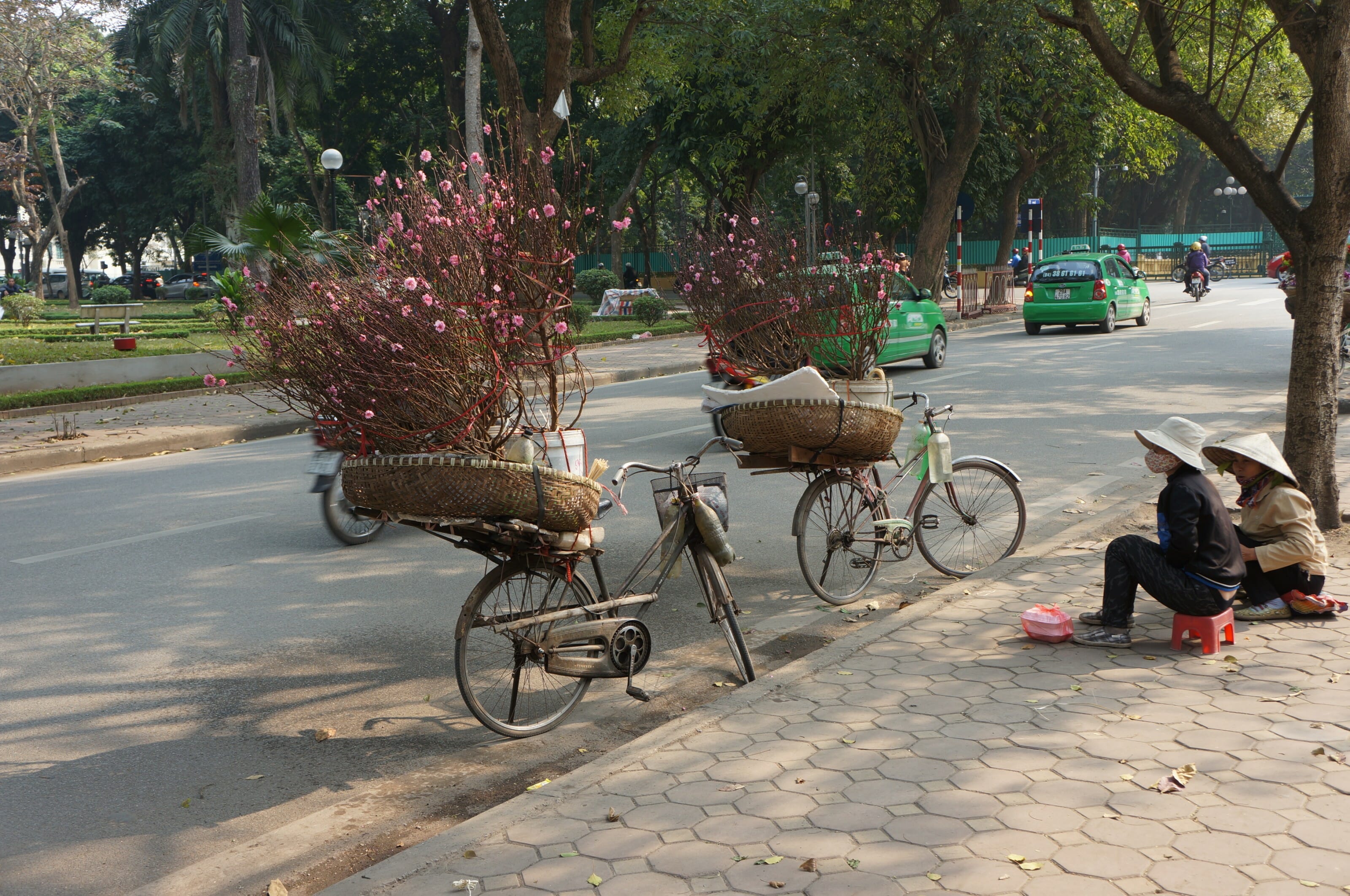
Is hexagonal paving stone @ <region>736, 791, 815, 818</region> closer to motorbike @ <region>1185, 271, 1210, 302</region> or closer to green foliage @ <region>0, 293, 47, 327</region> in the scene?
green foliage @ <region>0, 293, 47, 327</region>

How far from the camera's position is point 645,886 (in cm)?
316

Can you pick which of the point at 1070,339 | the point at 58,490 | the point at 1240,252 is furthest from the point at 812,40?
the point at 1240,252

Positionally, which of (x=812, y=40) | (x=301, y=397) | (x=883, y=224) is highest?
(x=812, y=40)

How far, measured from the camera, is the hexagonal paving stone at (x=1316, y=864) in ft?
9.95

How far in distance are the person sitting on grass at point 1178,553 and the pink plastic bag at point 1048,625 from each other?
62 millimetres

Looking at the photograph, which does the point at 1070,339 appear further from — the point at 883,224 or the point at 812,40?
the point at 883,224

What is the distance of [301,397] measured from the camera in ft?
15.2

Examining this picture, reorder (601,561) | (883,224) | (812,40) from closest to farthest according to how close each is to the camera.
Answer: (601,561), (812,40), (883,224)

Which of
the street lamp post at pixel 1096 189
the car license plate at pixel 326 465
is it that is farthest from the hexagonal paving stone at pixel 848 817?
the street lamp post at pixel 1096 189

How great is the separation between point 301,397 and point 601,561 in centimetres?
277

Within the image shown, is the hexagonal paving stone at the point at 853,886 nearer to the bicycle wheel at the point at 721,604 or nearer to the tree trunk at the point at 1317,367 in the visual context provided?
the bicycle wheel at the point at 721,604

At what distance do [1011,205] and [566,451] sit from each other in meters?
35.7

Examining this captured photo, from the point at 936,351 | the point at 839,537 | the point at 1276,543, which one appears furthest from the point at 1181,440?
the point at 936,351

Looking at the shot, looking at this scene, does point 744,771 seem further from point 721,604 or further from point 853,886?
point 721,604
